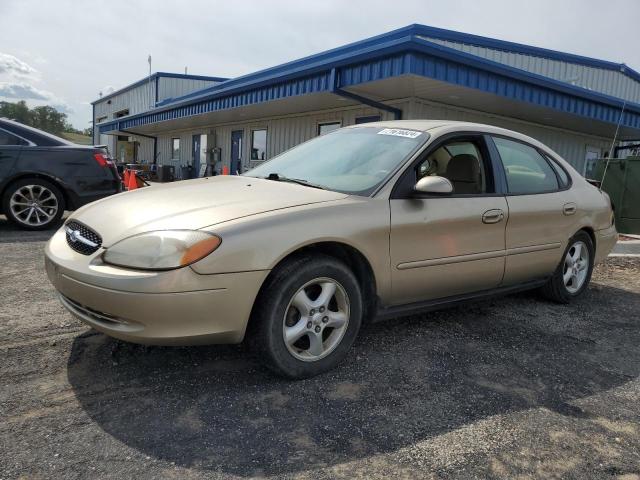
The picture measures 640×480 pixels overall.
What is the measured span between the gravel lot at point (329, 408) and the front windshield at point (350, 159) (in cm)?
112

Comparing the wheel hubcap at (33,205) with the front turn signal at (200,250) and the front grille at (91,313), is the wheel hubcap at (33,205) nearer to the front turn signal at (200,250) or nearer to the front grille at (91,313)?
the front grille at (91,313)

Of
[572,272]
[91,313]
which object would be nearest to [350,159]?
[91,313]

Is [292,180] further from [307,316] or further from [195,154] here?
[195,154]

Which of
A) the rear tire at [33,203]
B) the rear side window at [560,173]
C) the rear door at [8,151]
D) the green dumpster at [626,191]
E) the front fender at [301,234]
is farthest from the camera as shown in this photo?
the green dumpster at [626,191]

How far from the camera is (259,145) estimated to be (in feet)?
55.9

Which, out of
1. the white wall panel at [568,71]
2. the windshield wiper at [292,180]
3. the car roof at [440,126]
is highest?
the white wall panel at [568,71]

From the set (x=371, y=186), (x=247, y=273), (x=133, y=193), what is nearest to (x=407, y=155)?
(x=371, y=186)

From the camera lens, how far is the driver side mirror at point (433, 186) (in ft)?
10.2

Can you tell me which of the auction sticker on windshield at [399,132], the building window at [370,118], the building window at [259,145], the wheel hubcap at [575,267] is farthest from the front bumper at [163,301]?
the building window at [259,145]

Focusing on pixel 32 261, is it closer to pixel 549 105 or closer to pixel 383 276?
pixel 383 276

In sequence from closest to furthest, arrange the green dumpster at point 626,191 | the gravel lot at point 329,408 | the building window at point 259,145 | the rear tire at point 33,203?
the gravel lot at point 329,408 < the rear tire at point 33,203 < the green dumpster at point 626,191 < the building window at point 259,145

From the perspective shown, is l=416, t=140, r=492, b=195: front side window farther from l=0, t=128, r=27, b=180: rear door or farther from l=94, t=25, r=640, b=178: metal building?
l=0, t=128, r=27, b=180: rear door

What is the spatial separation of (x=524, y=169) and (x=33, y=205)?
6391 millimetres

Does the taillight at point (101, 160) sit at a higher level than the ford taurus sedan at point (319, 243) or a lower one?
higher
